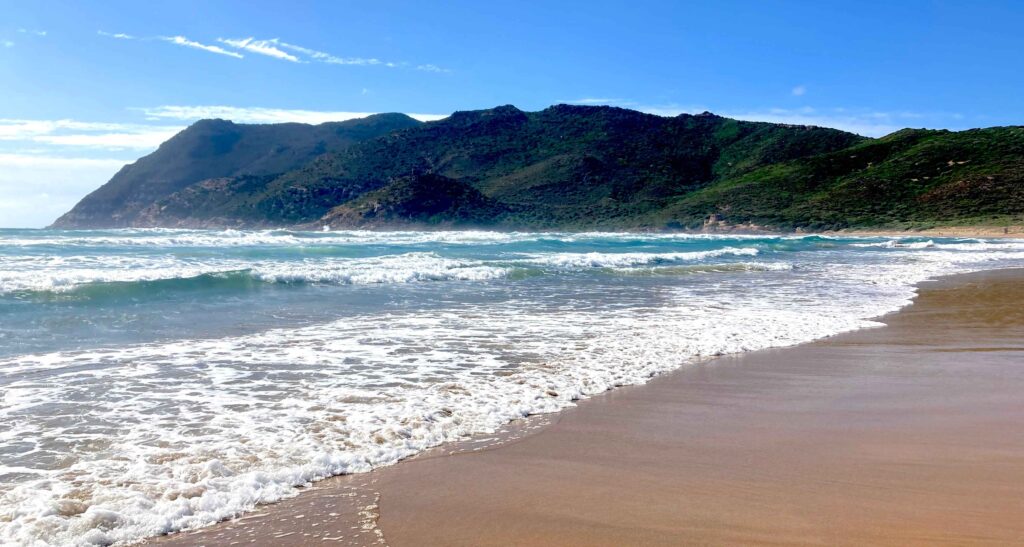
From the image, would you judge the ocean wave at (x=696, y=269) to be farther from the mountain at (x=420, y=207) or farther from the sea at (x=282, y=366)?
the mountain at (x=420, y=207)

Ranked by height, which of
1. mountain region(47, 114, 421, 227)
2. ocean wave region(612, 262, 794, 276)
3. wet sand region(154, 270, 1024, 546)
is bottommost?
wet sand region(154, 270, 1024, 546)

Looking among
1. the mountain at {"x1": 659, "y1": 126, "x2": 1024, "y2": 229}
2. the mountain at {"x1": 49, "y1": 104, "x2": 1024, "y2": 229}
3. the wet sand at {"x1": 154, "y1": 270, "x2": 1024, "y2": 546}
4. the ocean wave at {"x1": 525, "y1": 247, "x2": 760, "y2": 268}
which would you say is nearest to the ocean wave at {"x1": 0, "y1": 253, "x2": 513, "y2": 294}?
the ocean wave at {"x1": 525, "y1": 247, "x2": 760, "y2": 268}

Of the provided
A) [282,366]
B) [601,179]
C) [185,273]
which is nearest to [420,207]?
[601,179]

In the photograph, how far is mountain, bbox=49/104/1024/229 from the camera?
62188mm

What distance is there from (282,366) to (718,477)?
4.54 metres

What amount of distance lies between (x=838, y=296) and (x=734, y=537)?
11.8 m

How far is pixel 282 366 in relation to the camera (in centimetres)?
688

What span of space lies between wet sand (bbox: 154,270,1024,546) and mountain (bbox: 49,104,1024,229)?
2198 inches

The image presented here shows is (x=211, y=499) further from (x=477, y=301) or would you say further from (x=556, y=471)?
(x=477, y=301)

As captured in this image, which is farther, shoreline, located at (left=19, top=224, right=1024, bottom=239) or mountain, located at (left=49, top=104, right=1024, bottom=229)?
mountain, located at (left=49, top=104, right=1024, bottom=229)

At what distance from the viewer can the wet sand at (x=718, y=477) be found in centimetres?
320

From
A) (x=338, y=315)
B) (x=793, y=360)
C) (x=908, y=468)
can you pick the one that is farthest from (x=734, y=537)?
(x=338, y=315)

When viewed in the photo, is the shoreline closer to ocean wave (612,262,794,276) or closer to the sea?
ocean wave (612,262,794,276)

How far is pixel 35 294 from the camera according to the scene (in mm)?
12938
